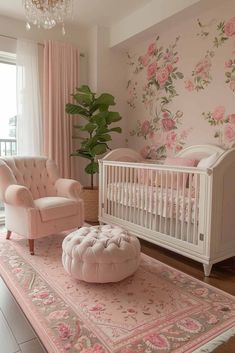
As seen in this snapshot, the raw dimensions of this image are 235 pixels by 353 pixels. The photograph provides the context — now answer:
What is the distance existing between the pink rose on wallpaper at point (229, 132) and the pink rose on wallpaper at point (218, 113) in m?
0.12

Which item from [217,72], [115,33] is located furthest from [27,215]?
[115,33]

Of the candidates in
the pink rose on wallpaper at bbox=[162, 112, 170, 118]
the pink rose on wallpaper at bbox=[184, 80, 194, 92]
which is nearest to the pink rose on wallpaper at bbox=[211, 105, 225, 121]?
the pink rose on wallpaper at bbox=[184, 80, 194, 92]

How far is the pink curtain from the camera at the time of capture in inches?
143

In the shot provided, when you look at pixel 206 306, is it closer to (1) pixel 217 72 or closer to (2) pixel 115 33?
(1) pixel 217 72

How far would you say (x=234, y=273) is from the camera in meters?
2.16

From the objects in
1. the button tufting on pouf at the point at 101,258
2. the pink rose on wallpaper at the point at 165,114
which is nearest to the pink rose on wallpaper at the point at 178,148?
the pink rose on wallpaper at the point at 165,114

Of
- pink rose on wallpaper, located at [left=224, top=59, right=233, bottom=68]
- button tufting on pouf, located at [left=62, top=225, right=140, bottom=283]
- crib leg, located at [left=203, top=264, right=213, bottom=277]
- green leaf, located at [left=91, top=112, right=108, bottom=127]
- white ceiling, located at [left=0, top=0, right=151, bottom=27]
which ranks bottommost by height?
crib leg, located at [left=203, top=264, right=213, bottom=277]

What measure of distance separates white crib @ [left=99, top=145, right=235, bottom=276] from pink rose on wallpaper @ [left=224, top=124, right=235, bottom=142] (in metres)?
0.14

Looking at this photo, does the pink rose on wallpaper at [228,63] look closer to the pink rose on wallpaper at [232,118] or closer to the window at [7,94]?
the pink rose on wallpaper at [232,118]

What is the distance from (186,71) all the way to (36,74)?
6.38 ft

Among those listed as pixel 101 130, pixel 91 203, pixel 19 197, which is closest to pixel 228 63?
pixel 101 130

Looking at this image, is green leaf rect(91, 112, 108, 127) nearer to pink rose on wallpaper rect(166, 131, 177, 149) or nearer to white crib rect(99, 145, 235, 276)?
white crib rect(99, 145, 235, 276)

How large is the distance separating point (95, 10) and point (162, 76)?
3.80 feet

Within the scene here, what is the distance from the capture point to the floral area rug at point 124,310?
4.44 ft
